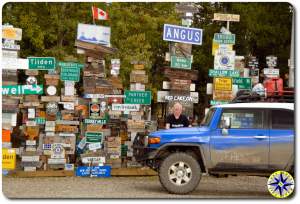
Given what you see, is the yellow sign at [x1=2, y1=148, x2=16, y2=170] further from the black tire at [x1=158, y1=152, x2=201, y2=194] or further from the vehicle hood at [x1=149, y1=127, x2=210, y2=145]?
the black tire at [x1=158, y1=152, x2=201, y2=194]

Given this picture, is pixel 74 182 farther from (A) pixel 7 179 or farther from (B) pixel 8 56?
(B) pixel 8 56

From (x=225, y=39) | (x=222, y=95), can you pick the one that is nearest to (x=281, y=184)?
(x=222, y=95)

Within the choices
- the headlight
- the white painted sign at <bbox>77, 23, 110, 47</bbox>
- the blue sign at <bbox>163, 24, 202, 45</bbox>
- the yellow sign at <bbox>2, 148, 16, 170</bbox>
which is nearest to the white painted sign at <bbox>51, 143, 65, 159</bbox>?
the yellow sign at <bbox>2, 148, 16, 170</bbox>

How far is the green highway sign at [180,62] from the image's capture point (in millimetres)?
14195

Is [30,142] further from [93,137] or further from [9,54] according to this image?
[9,54]

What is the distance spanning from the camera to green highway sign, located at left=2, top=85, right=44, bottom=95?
1312 centimetres

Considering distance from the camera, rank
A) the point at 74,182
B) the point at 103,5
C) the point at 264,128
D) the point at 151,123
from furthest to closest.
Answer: the point at 103,5 < the point at 151,123 < the point at 74,182 < the point at 264,128

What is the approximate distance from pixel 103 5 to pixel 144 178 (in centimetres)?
1085

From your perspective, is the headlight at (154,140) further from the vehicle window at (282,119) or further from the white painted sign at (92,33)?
the white painted sign at (92,33)

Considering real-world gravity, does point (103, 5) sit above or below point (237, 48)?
above

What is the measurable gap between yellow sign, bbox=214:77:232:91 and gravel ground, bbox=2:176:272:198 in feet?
7.48

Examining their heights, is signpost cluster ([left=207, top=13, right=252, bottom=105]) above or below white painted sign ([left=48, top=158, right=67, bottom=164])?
above

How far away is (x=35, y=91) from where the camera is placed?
13227mm

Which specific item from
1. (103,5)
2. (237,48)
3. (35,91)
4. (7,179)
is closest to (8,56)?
(35,91)
